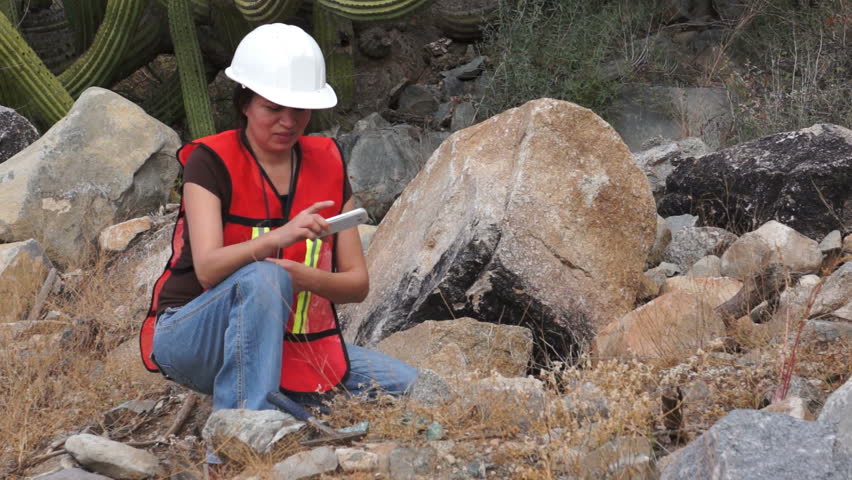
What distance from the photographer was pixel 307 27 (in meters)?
8.01

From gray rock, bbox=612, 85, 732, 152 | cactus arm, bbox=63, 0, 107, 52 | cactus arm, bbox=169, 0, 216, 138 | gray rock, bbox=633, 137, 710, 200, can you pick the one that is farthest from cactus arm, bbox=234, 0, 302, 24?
gray rock, bbox=633, 137, 710, 200

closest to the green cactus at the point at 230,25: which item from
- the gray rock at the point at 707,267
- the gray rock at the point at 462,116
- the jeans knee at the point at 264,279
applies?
the gray rock at the point at 462,116

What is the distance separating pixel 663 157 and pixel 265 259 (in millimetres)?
3628

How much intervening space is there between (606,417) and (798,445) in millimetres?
771

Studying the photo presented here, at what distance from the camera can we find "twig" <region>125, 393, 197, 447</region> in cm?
334

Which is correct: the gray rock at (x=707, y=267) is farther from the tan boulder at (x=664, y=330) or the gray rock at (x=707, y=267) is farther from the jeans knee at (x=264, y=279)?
the jeans knee at (x=264, y=279)

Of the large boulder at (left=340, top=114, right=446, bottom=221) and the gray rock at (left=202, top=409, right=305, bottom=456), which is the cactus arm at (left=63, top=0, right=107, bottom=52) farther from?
the gray rock at (left=202, top=409, right=305, bottom=456)

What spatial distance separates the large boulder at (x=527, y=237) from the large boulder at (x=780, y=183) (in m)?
1.05

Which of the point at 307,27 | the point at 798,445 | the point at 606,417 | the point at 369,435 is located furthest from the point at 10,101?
the point at 798,445

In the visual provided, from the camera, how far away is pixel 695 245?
493 cm

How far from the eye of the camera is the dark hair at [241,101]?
313 cm

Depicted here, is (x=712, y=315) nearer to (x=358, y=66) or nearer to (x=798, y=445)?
(x=798, y=445)

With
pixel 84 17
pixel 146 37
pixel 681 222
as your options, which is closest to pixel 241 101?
pixel 681 222

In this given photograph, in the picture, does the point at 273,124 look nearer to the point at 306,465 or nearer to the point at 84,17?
the point at 306,465
